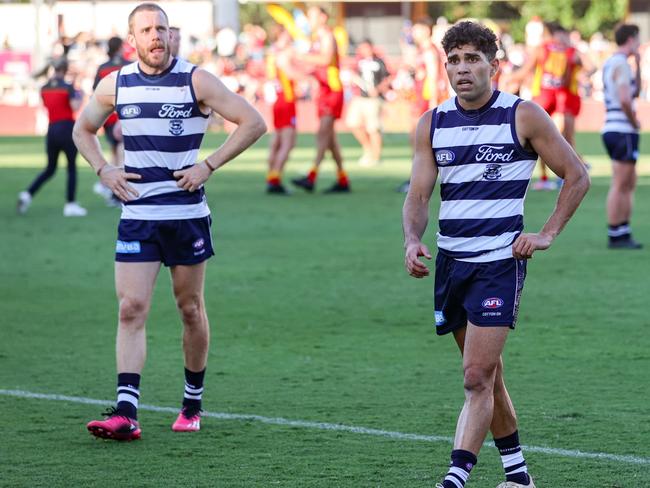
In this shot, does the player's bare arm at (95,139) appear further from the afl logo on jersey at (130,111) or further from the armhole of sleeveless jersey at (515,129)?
the armhole of sleeveless jersey at (515,129)

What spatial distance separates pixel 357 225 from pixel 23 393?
28.8 feet

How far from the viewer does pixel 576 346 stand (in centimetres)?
922

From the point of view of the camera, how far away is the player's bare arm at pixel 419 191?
5680 millimetres

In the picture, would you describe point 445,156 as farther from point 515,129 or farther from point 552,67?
point 552,67

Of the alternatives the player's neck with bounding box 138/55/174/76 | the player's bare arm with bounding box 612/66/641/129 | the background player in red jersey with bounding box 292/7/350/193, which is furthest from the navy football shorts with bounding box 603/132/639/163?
the player's neck with bounding box 138/55/174/76

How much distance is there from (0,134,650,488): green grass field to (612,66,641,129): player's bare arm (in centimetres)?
137

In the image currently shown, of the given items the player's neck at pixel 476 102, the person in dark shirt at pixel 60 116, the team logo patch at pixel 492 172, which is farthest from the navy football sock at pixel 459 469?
the person in dark shirt at pixel 60 116

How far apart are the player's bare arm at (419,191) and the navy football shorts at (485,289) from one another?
0.13m

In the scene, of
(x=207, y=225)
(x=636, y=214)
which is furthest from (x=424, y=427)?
(x=636, y=214)

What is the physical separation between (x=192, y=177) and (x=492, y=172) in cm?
189

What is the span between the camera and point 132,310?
6.95m

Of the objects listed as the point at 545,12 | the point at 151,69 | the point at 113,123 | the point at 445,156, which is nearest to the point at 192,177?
the point at 151,69

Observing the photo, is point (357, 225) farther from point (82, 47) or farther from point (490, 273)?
point (82, 47)

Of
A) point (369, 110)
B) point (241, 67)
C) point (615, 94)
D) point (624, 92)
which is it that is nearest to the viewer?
point (624, 92)
